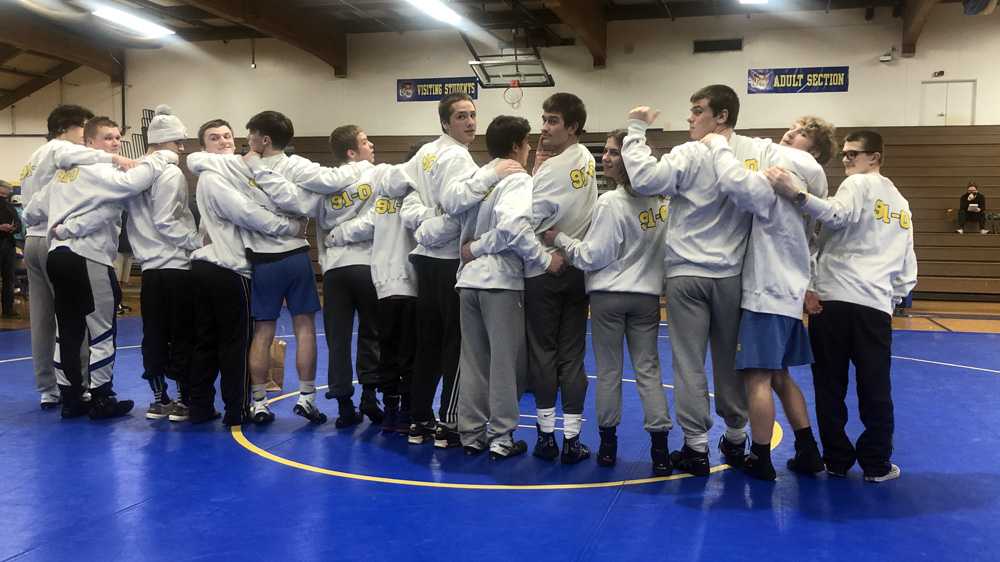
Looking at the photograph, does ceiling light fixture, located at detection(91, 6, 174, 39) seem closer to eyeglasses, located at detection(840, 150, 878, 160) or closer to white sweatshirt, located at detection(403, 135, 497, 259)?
white sweatshirt, located at detection(403, 135, 497, 259)

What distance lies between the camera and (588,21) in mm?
16141

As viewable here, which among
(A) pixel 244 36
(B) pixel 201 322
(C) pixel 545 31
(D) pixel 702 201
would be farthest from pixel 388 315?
(A) pixel 244 36

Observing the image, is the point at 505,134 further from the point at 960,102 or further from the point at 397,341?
the point at 960,102

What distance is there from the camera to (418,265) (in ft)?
16.3

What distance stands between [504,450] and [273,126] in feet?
8.53

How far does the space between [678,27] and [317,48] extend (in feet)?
26.2

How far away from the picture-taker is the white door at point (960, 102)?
650 inches

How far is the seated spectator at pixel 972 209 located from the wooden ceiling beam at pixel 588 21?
7791 millimetres

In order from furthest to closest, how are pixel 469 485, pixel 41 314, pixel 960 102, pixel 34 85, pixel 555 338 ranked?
pixel 34 85, pixel 960 102, pixel 41 314, pixel 555 338, pixel 469 485

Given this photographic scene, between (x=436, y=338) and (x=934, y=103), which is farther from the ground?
(x=934, y=103)

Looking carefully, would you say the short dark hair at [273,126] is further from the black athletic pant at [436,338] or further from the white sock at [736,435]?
the white sock at [736,435]

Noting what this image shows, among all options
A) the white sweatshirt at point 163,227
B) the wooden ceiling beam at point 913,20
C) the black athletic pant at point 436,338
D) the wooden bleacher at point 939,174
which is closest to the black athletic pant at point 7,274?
the white sweatshirt at point 163,227

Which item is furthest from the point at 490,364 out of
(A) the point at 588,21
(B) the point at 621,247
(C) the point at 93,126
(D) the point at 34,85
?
(D) the point at 34,85

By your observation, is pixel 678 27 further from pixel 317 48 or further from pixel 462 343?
pixel 462 343
